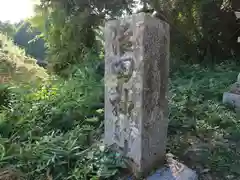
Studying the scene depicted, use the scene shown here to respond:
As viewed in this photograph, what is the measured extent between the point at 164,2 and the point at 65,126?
654cm

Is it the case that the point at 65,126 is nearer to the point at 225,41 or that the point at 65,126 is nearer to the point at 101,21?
the point at 101,21

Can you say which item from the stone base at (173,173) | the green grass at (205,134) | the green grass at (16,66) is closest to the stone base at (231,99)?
the green grass at (205,134)

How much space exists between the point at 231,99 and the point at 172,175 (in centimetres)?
292

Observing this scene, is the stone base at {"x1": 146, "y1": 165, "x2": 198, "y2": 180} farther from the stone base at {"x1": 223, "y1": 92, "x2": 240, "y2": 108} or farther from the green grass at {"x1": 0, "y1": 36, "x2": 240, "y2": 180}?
the stone base at {"x1": 223, "y1": 92, "x2": 240, "y2": 108}

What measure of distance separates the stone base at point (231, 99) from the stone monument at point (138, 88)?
8.48 ft

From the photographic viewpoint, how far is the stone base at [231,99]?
467 centimetres

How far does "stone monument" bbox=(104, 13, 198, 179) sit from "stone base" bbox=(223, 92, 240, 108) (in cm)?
259

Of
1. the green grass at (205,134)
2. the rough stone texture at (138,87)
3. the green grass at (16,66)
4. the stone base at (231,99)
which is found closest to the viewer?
the rough stone texture at (138,87)

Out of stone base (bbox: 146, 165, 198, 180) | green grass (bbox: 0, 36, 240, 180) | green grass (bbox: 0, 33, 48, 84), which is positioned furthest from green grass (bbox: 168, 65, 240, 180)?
green grass (bbox: 0, 33, 48, 84)

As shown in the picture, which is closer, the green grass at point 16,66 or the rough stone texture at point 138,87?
the rough stone texture at point 138,87

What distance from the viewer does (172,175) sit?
241 cm

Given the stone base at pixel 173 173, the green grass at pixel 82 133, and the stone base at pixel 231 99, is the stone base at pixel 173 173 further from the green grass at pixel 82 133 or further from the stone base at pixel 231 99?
the stone base at pixel 231 99

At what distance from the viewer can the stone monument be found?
234 centimetres

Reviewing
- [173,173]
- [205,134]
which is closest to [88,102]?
[205,134]
